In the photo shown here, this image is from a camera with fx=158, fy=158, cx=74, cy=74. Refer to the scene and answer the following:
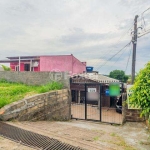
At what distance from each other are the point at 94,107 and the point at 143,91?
9944 mm

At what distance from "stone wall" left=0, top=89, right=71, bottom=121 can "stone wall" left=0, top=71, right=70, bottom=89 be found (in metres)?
0.77

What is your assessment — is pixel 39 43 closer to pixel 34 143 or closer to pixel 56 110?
pixel 56 110

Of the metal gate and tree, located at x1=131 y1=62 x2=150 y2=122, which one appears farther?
the metal gate

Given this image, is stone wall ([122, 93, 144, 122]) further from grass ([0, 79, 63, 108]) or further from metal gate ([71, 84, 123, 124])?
grass ([0, 79, 63, 108])

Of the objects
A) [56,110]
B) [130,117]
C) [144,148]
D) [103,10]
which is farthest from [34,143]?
[103,10]

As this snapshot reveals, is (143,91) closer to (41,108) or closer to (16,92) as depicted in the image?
(41,108)

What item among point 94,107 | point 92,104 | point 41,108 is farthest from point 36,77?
point 94,107

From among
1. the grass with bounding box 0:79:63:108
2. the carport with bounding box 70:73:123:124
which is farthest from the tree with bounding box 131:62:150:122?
the carport with bounding box 70:73:123:124

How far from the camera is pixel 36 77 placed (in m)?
9.66

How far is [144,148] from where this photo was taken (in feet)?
14.0

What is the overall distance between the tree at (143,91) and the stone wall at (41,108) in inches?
146

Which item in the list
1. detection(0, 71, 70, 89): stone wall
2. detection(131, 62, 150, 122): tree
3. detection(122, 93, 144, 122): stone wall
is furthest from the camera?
detection(0, 71, 70, 89): stone wall

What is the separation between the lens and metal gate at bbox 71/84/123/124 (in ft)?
32.2

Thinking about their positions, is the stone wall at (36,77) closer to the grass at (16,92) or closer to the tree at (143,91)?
the grass at (16,92)
